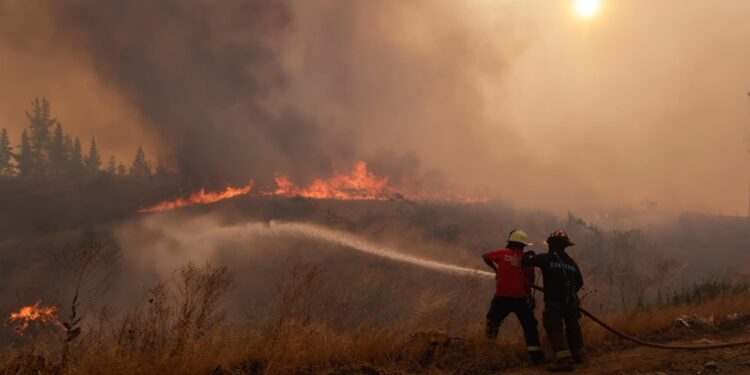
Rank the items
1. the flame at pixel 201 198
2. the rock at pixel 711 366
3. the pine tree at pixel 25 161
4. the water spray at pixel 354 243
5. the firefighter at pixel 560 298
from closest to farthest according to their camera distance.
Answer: the rock at pixel 711 366
the firefighter at pixel 560 298
the water spray at pixel 354 243
the flame at pixel 201 198
the pine tree at pixel 25 161

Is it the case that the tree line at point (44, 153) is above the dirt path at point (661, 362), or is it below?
above

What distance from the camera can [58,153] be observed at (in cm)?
8812

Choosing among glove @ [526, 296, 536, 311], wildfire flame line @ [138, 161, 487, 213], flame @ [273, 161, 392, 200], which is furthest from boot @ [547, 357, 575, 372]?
flame @ [273, 161, 392, 200]

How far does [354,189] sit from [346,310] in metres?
36.8

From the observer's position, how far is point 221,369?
4703mm

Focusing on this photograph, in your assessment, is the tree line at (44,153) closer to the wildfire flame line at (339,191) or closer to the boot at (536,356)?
the wildfire flame line at (339,191)

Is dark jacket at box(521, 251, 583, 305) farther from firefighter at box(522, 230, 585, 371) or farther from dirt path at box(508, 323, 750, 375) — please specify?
dirt path at box(508, 323, 750, 375)

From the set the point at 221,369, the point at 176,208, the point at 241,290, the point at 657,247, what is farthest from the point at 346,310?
the point at 176,208

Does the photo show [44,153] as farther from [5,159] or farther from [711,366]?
[711,366]

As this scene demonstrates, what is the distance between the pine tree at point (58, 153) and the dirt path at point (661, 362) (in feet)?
334

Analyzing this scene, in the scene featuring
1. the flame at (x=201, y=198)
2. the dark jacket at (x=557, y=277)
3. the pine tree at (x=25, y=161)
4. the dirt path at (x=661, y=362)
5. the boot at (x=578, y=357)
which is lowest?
the dirt path at (x=661, y=362)

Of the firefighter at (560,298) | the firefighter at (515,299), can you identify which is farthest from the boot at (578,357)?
the firefighter at (515,299)

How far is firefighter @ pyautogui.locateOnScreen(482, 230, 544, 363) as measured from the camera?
6.09 m

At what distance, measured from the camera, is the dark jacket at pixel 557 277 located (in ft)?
20.4
